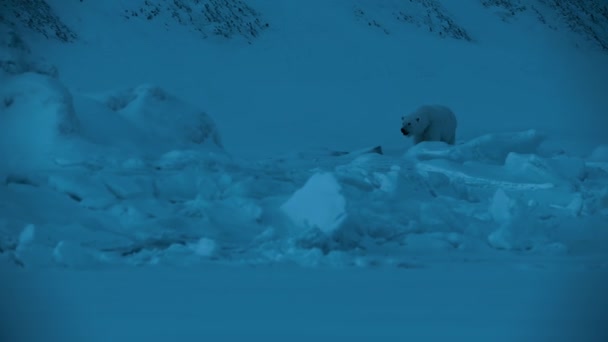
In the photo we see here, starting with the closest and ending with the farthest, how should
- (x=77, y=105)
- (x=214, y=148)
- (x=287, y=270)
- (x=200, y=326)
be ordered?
(x=200, y=326) → (x=287, y=270) → (x=77, y=105) → (x=214, y=148)

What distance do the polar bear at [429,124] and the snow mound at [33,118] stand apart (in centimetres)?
447

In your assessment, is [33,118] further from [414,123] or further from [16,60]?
[414,123]

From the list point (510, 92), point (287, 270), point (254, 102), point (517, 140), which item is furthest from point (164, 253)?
point (510, 92)

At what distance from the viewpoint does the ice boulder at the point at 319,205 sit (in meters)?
3.77

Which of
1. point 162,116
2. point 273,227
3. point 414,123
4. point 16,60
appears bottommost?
point 273,227

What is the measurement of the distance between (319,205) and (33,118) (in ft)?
8.36

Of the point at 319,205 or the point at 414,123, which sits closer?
the point at 319,205

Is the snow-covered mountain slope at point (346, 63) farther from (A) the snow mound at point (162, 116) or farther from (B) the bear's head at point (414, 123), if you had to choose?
(A) the snow mound at point (162, 116)

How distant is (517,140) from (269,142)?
3241 mm

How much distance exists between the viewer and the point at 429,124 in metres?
9.02

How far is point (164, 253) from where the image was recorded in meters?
3.39

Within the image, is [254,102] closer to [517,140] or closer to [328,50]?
[328,50]

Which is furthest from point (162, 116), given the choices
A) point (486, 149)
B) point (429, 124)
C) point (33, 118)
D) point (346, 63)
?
point (346, 63)

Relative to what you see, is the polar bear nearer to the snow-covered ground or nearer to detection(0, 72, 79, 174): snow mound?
the snow-covered ground
